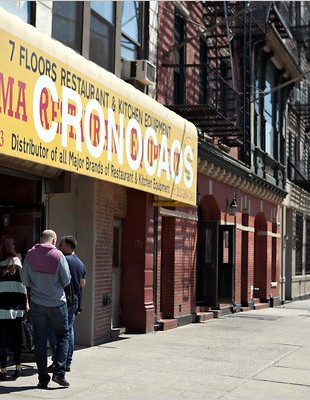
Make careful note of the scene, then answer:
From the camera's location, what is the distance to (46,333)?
7.89 metres

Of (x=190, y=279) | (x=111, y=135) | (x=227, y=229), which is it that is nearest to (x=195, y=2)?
(x=227, y=229)

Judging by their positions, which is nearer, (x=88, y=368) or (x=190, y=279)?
(x=88, y=368)

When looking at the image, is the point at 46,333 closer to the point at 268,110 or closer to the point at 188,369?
the point at 188,369

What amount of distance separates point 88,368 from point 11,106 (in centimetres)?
389

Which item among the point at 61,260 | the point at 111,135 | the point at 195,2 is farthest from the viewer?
the point at 195,2

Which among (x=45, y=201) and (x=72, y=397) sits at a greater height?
(x=45, y=201)

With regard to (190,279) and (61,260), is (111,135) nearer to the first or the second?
(61,260)

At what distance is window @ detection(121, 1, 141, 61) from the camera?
1349 centimetres

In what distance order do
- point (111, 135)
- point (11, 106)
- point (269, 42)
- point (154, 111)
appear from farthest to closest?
1. point (269, 42)
2. point (154, 111)
3. point (111, 135)
4. point (11, 106)

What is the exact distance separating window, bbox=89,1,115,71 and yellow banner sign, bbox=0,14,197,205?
5.19 feet

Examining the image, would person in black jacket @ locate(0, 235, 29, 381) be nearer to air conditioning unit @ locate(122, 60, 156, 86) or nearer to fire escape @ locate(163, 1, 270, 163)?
air conditioning unit @ locate(122, 60, 156, 86)

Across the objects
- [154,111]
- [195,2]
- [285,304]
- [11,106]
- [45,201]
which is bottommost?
[285,304]

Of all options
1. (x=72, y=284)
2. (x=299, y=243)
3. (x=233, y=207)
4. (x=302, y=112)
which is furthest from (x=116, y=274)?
(x=302, y=112)

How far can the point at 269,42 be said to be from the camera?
79.5 feet
